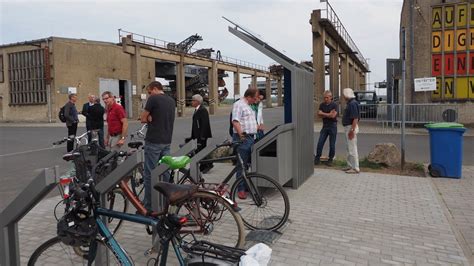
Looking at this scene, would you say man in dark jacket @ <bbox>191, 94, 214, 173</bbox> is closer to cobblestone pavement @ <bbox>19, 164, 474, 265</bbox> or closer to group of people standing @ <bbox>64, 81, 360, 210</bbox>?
group of people standing @ <bbox>64, 81, 360, 210</bbox>

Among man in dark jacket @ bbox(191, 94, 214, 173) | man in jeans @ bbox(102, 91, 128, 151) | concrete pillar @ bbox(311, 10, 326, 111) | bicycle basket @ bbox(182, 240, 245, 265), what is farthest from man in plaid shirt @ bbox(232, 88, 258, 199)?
concrete pillar @ bbox(311, 10, 326, 111)

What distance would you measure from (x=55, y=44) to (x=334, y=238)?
29531 mm

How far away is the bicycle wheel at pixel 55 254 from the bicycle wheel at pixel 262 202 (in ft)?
6.37

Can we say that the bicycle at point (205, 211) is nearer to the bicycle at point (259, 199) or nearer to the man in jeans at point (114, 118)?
the bicycle at point (259, 199)

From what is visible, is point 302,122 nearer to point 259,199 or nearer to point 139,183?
point 259,199

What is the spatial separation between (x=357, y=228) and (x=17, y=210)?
3.71 m

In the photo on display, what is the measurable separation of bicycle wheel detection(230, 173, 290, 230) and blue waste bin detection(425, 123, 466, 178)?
4490 millimetres

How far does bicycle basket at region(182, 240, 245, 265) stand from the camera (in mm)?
2481

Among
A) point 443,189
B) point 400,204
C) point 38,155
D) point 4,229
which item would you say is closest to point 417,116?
point 443,189

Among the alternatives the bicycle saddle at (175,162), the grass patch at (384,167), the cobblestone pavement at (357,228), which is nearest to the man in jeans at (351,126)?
the grass patch at (384,167)

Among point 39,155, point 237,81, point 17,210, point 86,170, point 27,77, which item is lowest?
point 39,155

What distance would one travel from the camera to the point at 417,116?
58.9ft

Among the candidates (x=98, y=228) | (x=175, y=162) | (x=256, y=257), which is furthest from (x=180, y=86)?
(x=256, y=257)

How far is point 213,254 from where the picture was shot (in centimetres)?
255
